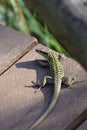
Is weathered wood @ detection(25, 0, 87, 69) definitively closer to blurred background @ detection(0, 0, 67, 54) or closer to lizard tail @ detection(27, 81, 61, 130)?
lizard tail @ detection(27, 81, 61, 130)

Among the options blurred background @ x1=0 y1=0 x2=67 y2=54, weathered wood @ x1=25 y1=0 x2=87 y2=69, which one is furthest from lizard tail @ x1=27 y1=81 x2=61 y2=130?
blurred background @ x1=0 y1=0 x2=67 y2=54

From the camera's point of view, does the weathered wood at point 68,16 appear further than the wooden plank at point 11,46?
No

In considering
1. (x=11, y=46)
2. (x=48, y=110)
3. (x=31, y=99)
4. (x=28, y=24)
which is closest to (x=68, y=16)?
(x=48, y=110)

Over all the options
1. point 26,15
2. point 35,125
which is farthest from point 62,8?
point 26,15

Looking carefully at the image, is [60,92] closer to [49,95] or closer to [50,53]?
[49,95]

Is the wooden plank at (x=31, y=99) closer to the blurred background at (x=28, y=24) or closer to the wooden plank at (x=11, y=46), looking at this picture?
the wooden plank at (x=11, y=46)

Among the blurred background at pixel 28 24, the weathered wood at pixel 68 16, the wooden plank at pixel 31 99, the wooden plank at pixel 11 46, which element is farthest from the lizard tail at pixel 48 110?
the blurred background at pixel 28 24
